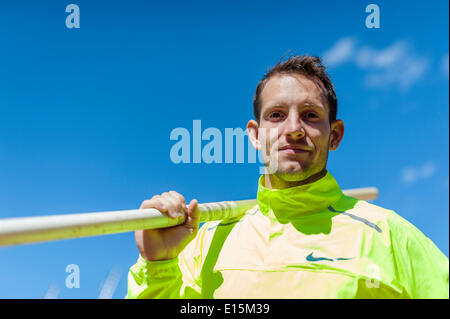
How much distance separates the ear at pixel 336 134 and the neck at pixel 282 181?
1.20ft

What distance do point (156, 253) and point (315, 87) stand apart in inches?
76.4

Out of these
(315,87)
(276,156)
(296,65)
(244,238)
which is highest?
(296,65)

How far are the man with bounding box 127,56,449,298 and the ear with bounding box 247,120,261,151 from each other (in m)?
0.03

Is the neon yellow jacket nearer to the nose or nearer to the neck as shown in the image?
the neck

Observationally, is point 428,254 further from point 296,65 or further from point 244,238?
point 296,65

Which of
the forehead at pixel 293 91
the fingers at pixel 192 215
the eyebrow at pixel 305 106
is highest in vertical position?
the forehead at pixel 293 91

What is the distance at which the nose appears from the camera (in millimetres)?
3174

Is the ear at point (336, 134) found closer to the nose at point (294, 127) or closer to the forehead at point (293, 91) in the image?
the forehead at point (293, 91)

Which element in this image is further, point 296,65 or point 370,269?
point 296,65

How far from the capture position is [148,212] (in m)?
2.59

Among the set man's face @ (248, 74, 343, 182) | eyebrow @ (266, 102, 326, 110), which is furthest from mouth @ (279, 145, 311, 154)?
eyebrow @ (266, 102, 326, 110)

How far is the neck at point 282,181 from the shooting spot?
10.9 feet

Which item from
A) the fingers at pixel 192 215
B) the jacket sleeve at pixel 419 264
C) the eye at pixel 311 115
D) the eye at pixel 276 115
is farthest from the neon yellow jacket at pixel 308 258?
the eye at pixel 276 115

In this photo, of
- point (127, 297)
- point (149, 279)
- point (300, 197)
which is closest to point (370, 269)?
point (300, 197)
